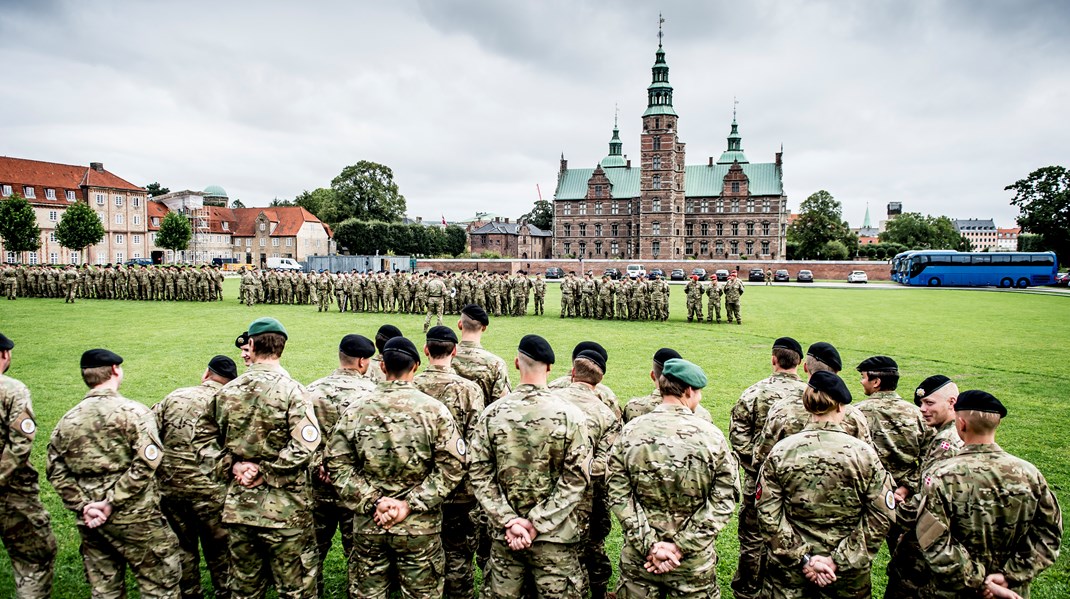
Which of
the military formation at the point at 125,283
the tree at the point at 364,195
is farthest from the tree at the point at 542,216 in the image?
the military formation at the point at 125,283

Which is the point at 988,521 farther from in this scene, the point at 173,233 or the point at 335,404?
the point at 173,233

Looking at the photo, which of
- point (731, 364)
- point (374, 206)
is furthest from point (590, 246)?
point (731, 364)

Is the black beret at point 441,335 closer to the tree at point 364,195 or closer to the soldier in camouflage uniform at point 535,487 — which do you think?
the soldier in camouflage uniform at point 535,487

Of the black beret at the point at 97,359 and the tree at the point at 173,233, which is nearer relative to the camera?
the black beret at the point at 97,359

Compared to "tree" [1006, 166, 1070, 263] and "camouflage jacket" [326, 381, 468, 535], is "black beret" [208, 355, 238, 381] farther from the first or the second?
"tree" [1006, 166, 1070, 263]

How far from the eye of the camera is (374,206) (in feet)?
237

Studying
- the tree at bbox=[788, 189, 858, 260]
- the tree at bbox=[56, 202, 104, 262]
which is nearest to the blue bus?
the tree at bbox=[788, 189, 858, 260]

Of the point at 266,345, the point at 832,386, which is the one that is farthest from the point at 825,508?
the point at 266,345

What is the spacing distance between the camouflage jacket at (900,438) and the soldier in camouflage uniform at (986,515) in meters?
1.10

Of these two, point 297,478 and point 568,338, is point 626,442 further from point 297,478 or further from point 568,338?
point 568,338

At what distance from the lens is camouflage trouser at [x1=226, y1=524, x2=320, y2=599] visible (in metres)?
3.95

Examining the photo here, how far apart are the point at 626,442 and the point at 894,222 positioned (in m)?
120

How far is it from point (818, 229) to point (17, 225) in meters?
83.9

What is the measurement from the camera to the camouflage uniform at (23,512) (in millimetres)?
4254
